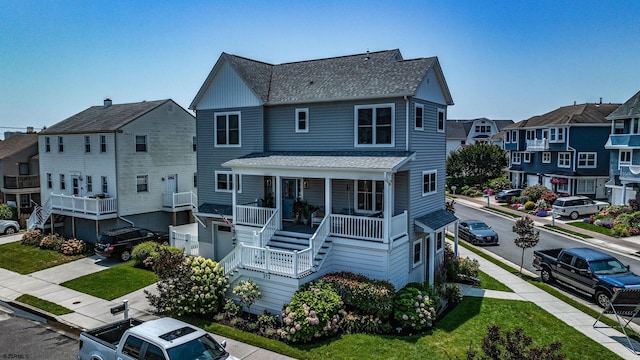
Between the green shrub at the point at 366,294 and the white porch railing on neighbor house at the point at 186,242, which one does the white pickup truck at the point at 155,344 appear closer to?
the green shrub at the point at 366,294

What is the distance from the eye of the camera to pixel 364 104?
17031 mm

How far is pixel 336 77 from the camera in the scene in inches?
737

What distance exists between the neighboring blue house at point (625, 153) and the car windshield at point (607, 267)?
21.3 m

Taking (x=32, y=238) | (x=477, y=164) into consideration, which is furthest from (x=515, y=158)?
(x=32, y=238)

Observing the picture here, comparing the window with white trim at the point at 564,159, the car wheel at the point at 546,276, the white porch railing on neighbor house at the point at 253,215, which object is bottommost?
the car wheel at the point at 546,276

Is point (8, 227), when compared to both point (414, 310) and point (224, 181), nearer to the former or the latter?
point (224, 181)

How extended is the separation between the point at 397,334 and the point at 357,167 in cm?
564

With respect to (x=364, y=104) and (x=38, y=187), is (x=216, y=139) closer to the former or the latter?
(x=364, y=104)

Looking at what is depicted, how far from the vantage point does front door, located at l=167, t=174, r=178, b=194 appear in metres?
29.0

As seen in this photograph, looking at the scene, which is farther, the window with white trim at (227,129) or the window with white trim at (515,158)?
the window with white trim at (515,158)

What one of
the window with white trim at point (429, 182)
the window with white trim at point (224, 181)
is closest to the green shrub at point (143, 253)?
the window with white trim at point (224, 181)

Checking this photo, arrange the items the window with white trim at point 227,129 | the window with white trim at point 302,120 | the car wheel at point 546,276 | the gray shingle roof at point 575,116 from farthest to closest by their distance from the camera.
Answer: the gray shingle roof at point 575,116 → the window with white trim at point 227,129 → the car wheel at point 546,276 → the window with white trim at point 302,120

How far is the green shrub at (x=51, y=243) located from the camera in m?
25.5

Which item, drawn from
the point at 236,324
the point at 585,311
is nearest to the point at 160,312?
the point at 236,324
